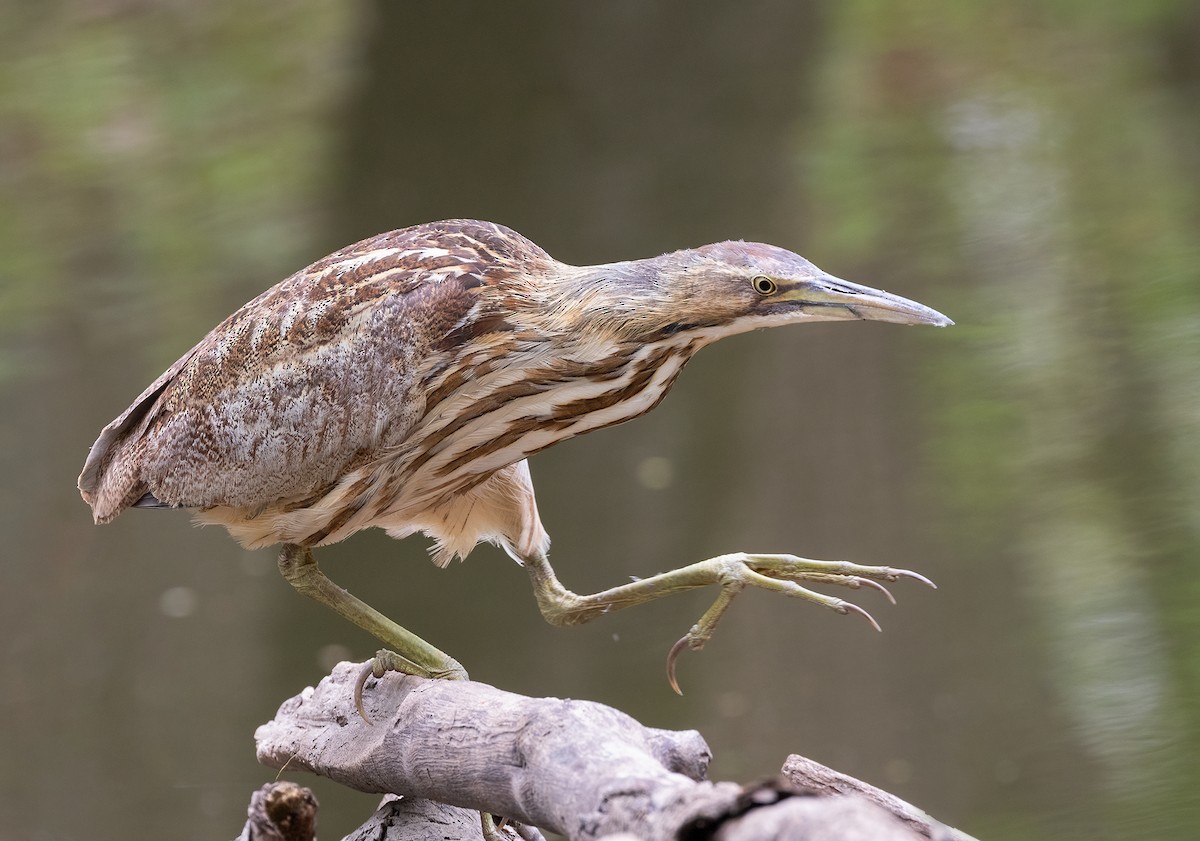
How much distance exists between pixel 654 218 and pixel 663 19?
18.6 inches

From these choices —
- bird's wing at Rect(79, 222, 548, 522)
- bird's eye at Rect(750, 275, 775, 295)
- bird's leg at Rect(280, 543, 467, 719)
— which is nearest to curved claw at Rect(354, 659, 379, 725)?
bird's leg at Rect(280, 543, 467, 719)

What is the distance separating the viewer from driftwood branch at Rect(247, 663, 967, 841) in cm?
111

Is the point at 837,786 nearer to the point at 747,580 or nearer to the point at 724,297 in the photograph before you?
the point at 747,580

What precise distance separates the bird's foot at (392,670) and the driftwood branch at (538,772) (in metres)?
0.01

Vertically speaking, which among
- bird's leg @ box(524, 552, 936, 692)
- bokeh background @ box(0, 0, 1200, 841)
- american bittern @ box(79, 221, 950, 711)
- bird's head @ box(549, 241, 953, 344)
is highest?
bird's head @ box(549, 241, 953, 344)

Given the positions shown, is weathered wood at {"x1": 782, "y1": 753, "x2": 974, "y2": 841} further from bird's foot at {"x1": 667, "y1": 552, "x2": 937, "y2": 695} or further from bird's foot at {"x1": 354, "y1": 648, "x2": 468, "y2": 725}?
bird's foot at {"x1": 354, "y1": 648, "x2": 468, "y2": 725}

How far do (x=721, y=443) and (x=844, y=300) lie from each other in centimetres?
193

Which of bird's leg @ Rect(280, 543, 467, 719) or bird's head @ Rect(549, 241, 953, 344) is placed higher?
bird's head @ Rect(549, 241, 953, 344)

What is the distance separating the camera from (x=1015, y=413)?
12.5 ft

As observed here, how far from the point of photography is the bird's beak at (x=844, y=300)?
162 cm

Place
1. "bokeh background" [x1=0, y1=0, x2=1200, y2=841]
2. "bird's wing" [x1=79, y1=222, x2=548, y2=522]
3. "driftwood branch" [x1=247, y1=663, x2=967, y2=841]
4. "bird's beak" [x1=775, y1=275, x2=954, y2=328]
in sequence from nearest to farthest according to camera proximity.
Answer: "driftwood branch" [x1=247, y1=663, x2=967, y2=841], "bird's beak" [x1=775, y1=275, x2=954, y2=328], "bird's wing" [x1=79, y1=222, x2=548, y2=522], "bokeh background" [x1=0, y1=0, x2=1200, y2=841]

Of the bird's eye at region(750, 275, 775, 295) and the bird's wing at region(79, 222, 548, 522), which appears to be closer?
the bird's eye at region(750, 275, 775, 295)

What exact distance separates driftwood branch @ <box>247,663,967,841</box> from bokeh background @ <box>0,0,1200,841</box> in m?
1.44

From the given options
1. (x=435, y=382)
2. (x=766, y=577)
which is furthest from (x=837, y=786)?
(x=435, y=382)
